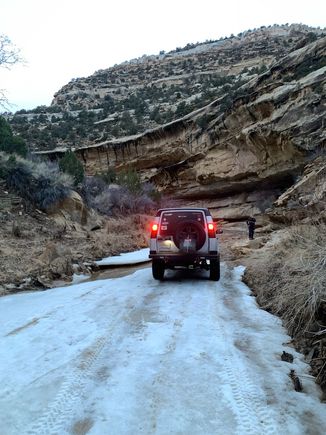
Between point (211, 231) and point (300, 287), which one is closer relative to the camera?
point (300, 287)

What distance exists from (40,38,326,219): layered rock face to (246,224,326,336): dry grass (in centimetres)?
1723

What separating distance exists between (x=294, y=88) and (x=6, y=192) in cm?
1909

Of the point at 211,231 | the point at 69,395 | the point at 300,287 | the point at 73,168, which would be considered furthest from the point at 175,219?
the point at 73,168

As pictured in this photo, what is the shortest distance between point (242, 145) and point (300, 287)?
27294mm

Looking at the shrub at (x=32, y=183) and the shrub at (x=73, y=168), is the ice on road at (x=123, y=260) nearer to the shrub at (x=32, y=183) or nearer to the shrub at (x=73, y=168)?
the shrub at (x=32, y=183)

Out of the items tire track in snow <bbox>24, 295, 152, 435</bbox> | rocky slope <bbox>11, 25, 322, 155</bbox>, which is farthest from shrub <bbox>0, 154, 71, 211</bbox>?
rocky slope <bbox>11, 25, 322, 155</bbox>

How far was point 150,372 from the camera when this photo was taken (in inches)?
177

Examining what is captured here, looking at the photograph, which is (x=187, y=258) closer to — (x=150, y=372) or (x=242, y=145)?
(x=150, y=372)

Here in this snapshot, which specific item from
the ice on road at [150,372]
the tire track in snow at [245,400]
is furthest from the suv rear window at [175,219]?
the tire track in snow at [245,400]

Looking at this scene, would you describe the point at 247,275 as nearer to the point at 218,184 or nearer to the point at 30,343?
the point at 30,343

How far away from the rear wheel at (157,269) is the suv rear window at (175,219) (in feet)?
2.58

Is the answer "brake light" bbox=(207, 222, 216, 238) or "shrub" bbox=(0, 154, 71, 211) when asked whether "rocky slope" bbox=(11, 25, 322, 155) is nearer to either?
"shrub" bbox=(0, 154, 71, 211)

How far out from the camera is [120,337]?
18.9 feet

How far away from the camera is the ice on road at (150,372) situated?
11.5ft
